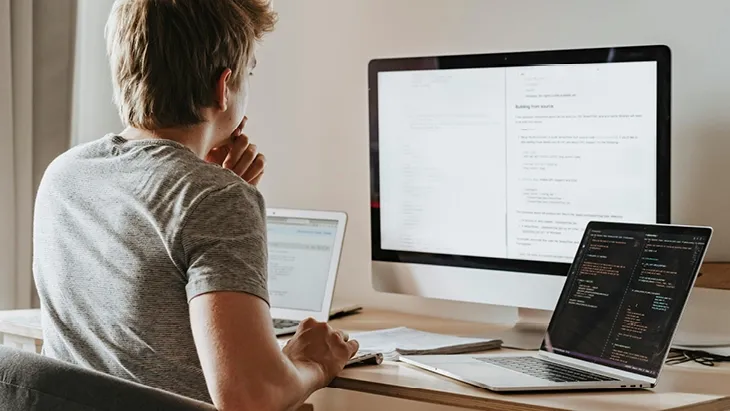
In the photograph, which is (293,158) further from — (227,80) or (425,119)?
(227,80)

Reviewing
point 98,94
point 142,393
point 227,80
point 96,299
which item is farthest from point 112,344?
point 98,94

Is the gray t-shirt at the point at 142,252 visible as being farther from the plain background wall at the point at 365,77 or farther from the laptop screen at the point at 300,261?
the plain background wall at the point at 365,77

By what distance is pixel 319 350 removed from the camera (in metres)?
1.56

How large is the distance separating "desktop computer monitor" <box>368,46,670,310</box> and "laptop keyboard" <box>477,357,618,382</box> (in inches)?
7.4

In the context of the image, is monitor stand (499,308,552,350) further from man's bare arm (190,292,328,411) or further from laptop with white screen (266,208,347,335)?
man's bare arm (190,292,328,411)

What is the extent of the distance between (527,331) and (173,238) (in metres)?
0.89

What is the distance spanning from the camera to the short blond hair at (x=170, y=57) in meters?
1.47

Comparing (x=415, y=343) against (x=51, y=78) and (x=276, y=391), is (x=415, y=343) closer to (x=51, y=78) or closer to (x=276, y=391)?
(x=276, y=391)

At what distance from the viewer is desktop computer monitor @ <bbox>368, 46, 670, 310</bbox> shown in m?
1.76

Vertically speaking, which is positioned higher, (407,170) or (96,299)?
(407,170)

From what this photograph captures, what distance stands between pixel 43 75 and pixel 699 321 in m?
1.48

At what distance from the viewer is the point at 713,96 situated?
6.21 ft

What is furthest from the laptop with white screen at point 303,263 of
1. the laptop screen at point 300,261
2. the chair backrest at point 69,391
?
the chair backrest at point 69,391

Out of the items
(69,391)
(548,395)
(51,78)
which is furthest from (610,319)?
(51,78)
